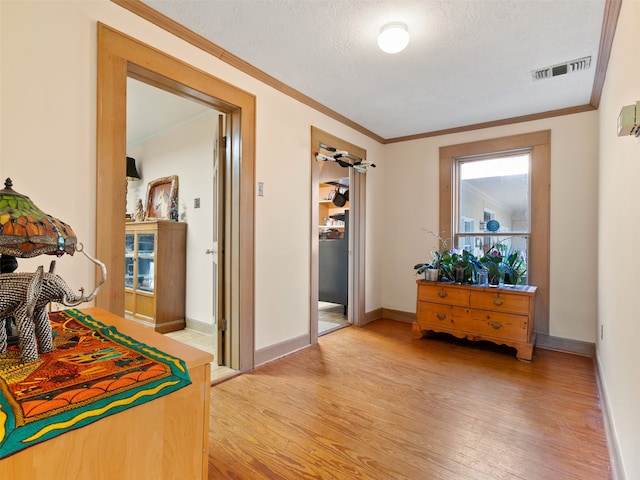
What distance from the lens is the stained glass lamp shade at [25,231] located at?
83 cm

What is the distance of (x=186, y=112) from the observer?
3443mm

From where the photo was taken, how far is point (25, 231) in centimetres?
84

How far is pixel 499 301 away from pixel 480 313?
0.68ft

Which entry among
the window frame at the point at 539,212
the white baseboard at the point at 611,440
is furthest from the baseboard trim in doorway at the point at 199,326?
the window frame at the point at 539,212

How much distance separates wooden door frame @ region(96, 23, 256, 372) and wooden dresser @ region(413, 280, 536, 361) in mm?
1828

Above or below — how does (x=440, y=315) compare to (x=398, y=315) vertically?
above

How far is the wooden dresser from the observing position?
2867 mm

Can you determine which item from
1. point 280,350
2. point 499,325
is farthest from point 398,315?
point 280,350

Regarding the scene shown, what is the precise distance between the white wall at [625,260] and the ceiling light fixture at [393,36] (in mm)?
1042

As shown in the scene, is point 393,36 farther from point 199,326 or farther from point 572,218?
point 199,326

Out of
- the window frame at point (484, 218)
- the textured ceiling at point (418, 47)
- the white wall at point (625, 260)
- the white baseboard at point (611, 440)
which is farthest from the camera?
the window frame at point (484, 218)

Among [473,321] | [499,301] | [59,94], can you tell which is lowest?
[473,321]

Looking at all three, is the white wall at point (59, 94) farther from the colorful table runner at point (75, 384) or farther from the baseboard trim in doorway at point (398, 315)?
the baseboard trim in doorway at point (398, 315)

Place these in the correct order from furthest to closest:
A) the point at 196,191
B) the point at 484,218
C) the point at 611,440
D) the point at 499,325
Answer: the point at 484,218 → the point at 196,191 → the point at 499,325 → the point at 611,440
